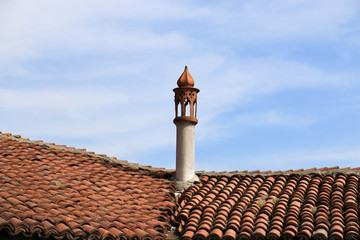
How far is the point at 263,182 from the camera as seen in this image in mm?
14039

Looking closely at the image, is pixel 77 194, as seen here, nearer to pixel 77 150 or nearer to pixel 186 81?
pixel 77 150

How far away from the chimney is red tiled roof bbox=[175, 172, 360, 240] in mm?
520

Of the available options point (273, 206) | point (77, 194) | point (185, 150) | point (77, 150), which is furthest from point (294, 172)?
point (77, 150)

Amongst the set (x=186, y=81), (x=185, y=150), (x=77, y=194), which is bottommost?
(x=77, y=194)

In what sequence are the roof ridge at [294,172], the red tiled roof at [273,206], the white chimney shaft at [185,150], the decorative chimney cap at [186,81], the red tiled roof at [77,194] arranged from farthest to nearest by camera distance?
the decorative chimney cap at [186,81] < the white chimney shaft at [185,150] < the roof ridge at [294,172] < the red tiled roof at [273,206] < the red tiled roof at [77,194]

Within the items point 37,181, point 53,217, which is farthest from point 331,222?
point 37,181

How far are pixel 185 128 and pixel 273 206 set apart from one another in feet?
11.7

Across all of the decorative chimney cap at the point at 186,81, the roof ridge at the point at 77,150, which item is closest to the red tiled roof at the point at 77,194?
the roof ridge at the point at 77,150

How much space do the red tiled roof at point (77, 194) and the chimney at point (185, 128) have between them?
58cm

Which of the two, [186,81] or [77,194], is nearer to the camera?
[77,194]

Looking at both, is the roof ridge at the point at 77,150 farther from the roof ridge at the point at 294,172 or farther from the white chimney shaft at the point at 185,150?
the roof ridge at the point at 294,172

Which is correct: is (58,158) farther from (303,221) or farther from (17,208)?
(303,221)

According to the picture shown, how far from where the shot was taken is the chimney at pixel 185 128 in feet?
47.9

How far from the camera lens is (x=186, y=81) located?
15.1 metres
